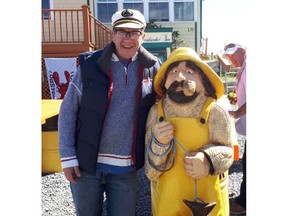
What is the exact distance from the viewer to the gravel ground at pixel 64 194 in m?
3.67

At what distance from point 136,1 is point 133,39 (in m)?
9.03

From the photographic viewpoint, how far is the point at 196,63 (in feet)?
6.82

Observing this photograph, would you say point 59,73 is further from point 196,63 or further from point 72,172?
point 196,63

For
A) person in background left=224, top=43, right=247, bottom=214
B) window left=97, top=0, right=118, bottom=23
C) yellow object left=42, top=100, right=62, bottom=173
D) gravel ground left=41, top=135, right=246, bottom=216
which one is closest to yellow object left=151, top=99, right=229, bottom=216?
person in background left=224, top=43, right=247, bottom=214

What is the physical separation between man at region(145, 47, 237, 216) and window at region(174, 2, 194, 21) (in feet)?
30.1

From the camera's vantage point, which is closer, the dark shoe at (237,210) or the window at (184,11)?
the dark shoe at (237,210)

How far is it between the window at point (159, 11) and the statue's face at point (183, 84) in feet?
29.6

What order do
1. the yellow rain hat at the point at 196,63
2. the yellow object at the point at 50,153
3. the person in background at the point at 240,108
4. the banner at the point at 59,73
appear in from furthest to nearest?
1. the banner at the point at 59,73
2. the yellow object at the point at 50,153
3. the person in background at the point at 240,108
4. the yellow rain hat at the point at 196,63

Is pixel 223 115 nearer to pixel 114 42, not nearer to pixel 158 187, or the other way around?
pixel 158 187

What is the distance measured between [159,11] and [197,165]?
945cm

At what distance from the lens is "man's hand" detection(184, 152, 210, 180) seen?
1.96 meters

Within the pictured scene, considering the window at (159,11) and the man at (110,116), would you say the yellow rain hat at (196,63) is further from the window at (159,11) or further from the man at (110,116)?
the window at (159,11)

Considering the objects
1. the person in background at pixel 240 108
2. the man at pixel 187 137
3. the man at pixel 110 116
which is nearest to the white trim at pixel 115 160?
→ the man at pixel 110 116

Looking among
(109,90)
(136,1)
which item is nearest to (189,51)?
(109,90)
